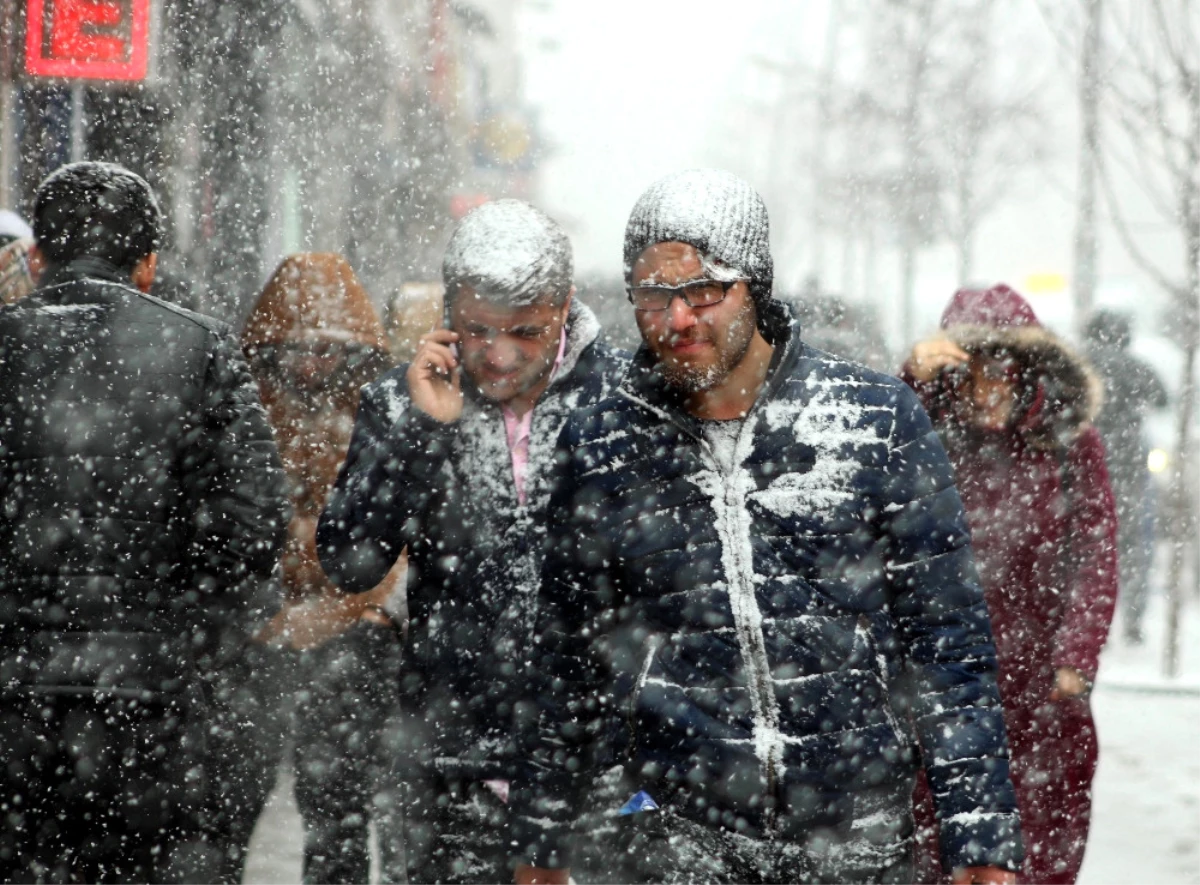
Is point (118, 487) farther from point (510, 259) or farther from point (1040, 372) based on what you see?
point (1040, 372)

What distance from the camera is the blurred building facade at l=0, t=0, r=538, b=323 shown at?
8.98 metres

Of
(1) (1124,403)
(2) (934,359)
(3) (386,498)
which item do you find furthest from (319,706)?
(1) (1124,403)

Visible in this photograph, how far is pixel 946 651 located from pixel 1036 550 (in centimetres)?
168

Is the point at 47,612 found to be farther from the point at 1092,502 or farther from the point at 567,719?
the point at 1092,502

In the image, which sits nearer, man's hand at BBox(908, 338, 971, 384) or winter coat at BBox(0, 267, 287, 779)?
winter coat at BBox(0, 267, 287, 779)

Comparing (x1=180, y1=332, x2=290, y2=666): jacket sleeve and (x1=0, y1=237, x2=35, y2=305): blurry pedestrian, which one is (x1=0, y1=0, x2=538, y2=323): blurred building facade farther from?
(x1=180, y1=332, x2=290, y2=666): jacket sleeve

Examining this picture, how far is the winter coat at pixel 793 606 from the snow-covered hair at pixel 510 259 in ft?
1.93

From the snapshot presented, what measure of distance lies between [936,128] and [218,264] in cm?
1499

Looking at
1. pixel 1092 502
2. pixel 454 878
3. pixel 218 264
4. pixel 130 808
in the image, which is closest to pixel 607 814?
pixel 454 878

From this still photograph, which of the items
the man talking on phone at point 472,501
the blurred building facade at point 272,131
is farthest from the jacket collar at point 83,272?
the blurred building facade at point 272,131

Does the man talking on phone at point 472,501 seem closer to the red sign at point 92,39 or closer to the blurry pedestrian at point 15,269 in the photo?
the blurry pedestrian at point 15,269

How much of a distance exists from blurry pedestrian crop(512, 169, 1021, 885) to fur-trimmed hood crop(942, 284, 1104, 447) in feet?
5.22

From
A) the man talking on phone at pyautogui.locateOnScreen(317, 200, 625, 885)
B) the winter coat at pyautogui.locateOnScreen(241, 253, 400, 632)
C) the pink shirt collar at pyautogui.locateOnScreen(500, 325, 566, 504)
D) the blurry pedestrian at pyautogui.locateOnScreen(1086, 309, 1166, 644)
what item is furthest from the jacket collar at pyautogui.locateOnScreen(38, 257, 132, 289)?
the blurry pedestrian at pyautogui.locateOnScreen(1086, 309, 1166, 644)

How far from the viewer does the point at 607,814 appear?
136 inches
